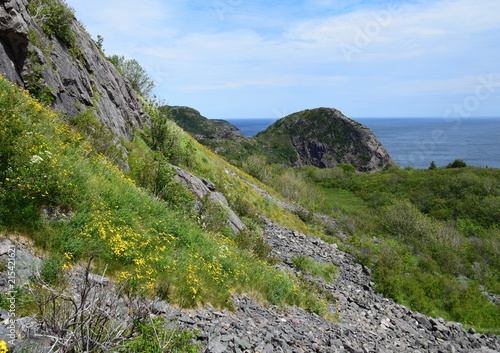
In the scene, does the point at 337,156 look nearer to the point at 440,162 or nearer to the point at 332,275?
the point at 440,162

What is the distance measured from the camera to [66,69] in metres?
14.9

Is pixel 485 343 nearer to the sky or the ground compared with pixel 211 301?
nearer to the ground

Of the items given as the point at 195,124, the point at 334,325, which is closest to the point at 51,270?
the point at 334,325

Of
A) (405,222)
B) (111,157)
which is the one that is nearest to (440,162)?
(405,222)

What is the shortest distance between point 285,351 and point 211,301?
1.87 metres

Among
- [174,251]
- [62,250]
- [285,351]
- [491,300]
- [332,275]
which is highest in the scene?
[62,250]

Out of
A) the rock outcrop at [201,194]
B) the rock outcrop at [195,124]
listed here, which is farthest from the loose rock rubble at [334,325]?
the rock outcrop at [195,124]

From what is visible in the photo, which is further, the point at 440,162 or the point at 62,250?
the point at 440,162

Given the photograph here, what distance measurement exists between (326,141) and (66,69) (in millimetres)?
120721

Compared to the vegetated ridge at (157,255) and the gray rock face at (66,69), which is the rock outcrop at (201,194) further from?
the gray rock face at (66,69)

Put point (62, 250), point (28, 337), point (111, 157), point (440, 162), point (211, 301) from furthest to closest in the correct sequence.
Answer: point (440, 162), point (111, 157), point (211, 301), point (62, 250), point (28, 337)

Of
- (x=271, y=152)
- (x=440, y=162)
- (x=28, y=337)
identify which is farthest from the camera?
(x=271, y=152)

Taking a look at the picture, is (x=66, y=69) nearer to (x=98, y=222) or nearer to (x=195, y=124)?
(x=98, y=222)

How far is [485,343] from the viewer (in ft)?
45.7
